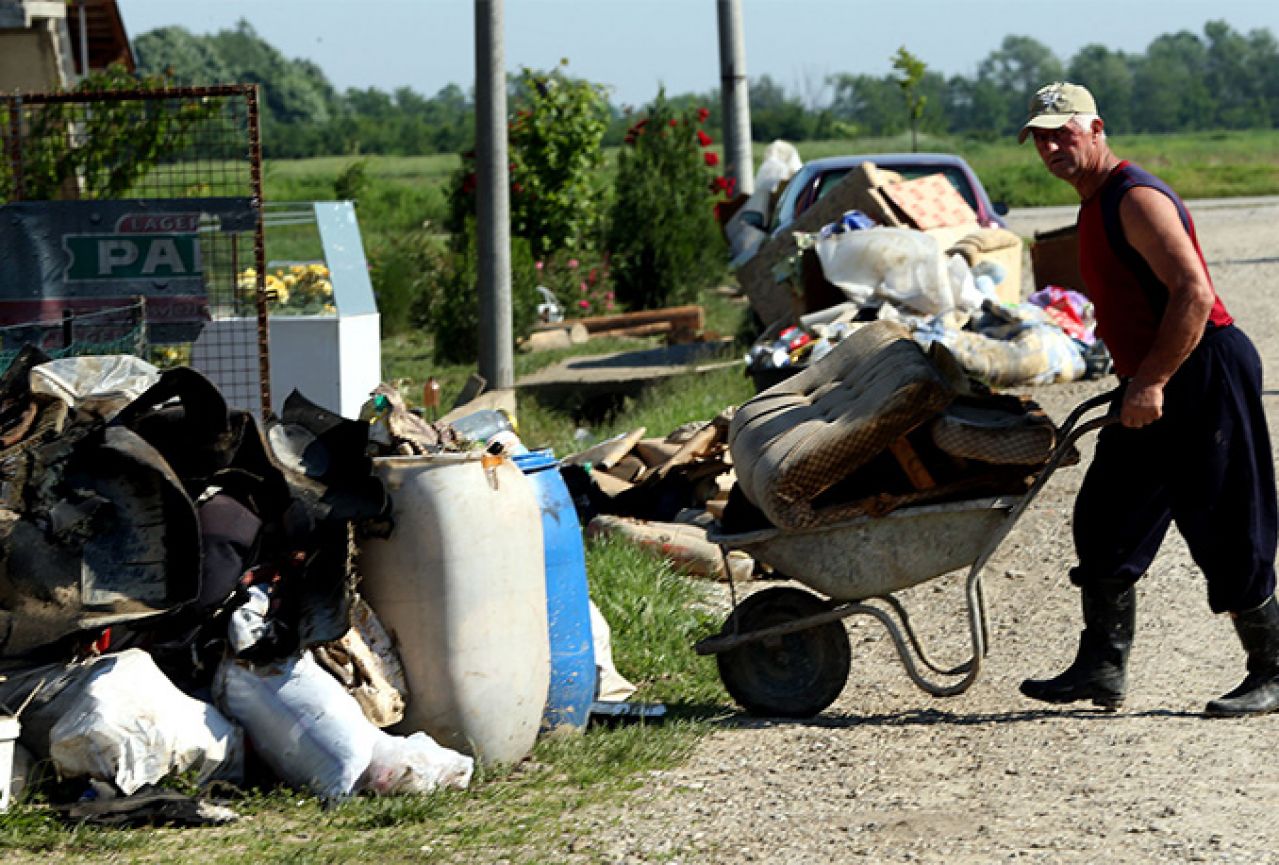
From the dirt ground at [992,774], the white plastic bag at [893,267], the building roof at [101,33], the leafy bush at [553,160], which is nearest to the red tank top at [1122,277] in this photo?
the dirt ground at [992,774]

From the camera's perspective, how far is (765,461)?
5.93 m

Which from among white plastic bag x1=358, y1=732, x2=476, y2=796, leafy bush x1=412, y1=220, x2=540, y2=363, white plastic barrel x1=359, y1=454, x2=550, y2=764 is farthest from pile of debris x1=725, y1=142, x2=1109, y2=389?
white plastic bag x1=358, y1=732, x2=476, y2=796

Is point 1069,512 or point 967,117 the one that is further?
point 967,117

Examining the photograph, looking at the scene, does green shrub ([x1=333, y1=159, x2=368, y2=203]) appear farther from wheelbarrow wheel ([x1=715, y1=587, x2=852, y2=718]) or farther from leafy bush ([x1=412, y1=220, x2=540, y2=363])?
wheelbarrow wheel ([x1=715, y1=587, x2=852, y2=718])

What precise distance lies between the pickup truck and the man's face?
9355 mm

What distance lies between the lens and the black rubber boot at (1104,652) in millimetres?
5984

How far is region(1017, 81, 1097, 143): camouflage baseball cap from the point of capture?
5.74m

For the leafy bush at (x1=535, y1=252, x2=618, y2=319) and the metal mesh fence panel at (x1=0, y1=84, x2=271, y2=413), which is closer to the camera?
the metal mesh fence panel at (x1=0, y1=84, x2=271, y2=413)

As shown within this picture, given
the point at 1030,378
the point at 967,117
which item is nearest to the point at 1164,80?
the point at 967,117

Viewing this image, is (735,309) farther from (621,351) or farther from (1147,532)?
(1147,532)

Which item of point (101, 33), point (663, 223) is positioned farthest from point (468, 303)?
point (101, 33)

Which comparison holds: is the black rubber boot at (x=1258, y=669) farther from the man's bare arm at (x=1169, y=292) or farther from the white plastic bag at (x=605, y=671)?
the white plastic bag at (x=605, y=671)

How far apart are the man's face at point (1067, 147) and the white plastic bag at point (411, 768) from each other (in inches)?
103

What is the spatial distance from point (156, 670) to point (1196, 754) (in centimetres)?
304
